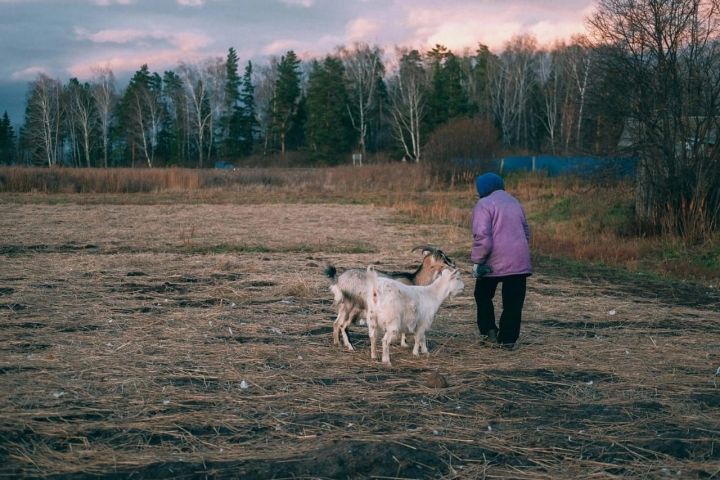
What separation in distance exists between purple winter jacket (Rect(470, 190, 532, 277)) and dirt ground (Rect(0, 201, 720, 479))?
1021 millimetres

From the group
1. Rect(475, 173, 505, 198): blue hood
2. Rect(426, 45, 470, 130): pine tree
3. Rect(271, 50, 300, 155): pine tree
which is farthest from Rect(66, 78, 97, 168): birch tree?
Rect(475, 173, 505, 198): blue hood

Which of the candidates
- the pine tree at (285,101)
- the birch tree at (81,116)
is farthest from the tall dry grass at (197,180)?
the birch tree at (81,116)

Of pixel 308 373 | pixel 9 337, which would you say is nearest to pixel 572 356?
pixel 308 373

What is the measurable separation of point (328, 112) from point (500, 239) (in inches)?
2484

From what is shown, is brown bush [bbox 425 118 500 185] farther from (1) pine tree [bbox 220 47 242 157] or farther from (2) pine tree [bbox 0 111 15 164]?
(2) pine tree [bbox 0 111 15 164]

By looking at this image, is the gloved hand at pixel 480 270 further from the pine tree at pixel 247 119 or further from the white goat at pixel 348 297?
the pine tree at pixel 247 119

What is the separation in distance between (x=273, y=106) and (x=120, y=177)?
41568 millimetres

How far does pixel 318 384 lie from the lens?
6.95 metres

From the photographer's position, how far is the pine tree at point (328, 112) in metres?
70.4

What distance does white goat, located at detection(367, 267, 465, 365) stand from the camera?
7559 millimetres

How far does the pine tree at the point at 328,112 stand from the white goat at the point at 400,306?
63.0 meters

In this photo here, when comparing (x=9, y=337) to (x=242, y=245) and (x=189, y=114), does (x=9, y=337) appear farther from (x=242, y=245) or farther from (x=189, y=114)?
(x=189, y=114)

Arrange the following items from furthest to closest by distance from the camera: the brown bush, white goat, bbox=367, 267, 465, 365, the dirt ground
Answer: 1. the brown bush
2. white goat, bbox=367, 267, 465, 365
3. the dirt ground

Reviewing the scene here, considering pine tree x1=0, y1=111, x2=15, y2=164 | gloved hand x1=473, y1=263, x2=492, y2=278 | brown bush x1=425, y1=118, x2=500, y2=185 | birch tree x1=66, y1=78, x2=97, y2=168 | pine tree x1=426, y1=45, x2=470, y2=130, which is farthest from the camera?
pine tree x1=0, y1=111, x2=15, y2=164
